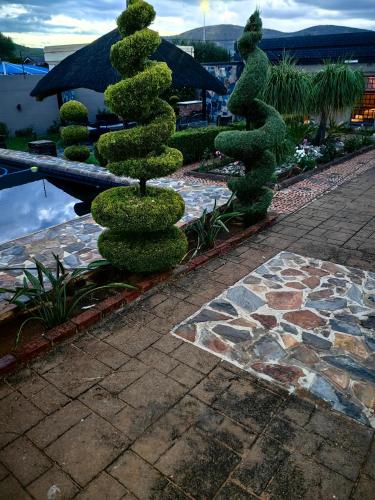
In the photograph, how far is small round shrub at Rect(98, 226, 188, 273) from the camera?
15.7 ft

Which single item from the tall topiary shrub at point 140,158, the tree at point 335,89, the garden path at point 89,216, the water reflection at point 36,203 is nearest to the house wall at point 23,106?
the garden path at point 89,216

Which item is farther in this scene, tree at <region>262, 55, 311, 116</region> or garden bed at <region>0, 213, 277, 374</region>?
tree at <region>262, 55, 311, 116</region>

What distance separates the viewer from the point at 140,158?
4.59 meters

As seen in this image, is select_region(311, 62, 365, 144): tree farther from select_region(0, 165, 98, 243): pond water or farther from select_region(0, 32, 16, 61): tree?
select_region(0, 32, 16, 61): tree

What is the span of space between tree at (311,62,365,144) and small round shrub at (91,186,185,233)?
10438mm

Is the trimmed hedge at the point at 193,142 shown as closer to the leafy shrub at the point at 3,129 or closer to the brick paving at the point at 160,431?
the brick paving at the point at 160,431

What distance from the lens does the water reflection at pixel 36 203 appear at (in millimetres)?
7953

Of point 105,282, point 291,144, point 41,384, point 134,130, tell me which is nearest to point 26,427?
point 41,384

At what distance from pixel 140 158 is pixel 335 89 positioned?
10897mm

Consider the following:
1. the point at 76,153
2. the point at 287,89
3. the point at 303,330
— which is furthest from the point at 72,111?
the point at 303,330

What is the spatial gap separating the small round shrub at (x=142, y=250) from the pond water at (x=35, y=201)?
3235 mm

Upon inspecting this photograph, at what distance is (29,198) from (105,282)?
233 inches

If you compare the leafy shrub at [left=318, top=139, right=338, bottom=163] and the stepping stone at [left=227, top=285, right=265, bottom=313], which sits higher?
the leafy shrub at [left=318, top=139, right=338, bottom=163]

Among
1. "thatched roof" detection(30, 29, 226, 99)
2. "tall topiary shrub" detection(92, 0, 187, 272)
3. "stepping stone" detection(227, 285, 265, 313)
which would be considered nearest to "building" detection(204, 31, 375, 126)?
"thatched roof" detection(30, 29, 226, 99)
